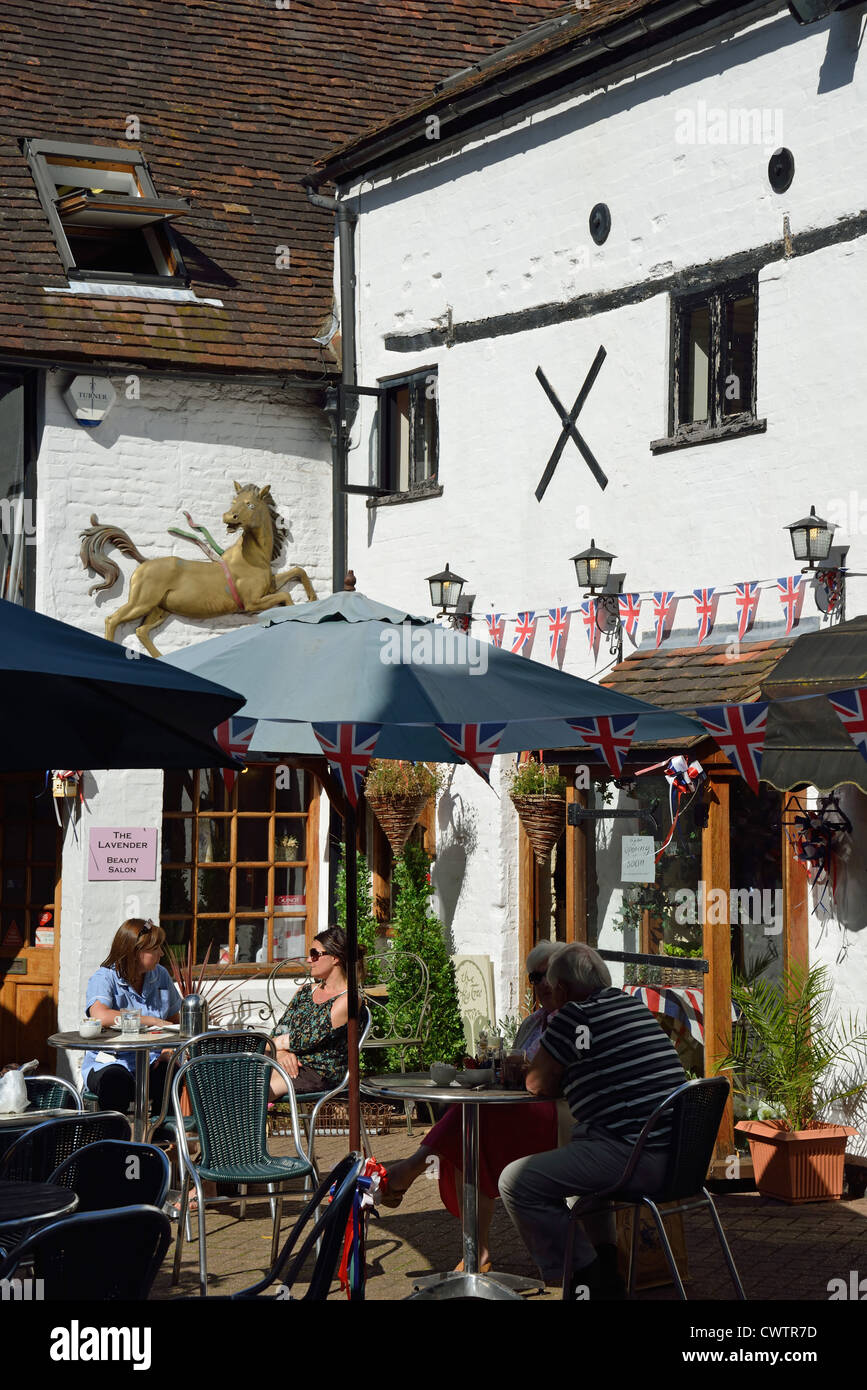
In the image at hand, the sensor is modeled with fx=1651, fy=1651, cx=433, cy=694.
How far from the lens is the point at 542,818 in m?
10.5

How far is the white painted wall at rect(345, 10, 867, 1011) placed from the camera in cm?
895

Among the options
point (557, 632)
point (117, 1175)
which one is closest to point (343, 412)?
point (557, 632)

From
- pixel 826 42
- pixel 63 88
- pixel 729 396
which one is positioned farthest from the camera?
pixel 63 88

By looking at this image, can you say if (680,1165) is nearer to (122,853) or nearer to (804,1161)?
(804,1161)

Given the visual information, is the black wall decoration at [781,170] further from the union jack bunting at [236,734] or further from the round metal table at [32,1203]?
the round metal table at [32,1203]

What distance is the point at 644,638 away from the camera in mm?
10023

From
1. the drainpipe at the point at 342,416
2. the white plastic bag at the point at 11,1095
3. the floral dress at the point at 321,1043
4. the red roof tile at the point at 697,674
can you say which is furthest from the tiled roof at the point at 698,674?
the white plastic bag at the point at 11,1095

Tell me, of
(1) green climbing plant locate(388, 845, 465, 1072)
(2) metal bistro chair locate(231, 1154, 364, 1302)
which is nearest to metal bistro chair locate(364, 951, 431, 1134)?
(1) green climbing plant locate(388, 845, 465, 1072)

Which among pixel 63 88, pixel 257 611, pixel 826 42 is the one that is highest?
pixel 63 88

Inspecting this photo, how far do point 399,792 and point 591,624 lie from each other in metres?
1.88

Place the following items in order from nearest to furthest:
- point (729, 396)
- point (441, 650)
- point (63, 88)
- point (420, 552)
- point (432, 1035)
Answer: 1. point (441, 650)
2. point (729, 396)
3. point (432, 1035)
4. point (420, 552)
5. point (63, 88)

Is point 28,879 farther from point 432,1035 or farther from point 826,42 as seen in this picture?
point 826,42

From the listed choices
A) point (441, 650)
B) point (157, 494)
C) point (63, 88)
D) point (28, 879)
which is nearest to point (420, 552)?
point (157, 494)

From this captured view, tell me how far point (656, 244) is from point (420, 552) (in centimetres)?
290
